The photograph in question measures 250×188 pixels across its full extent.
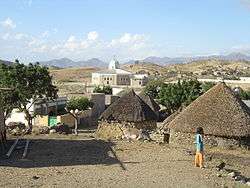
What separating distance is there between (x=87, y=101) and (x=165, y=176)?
A: 39.8 meters

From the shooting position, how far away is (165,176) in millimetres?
17859

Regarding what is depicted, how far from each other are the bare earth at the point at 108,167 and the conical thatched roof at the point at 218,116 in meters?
2.98

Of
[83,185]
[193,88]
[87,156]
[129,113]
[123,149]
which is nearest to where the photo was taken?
[83,185]

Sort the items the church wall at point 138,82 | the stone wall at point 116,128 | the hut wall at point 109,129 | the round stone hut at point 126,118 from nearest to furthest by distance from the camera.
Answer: the stone wall at point 116,128 < the hut wall at point 109,129 < the round stone hut at point 126,118 < the church wall at point 138,82

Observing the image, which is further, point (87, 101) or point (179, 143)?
A: point (87, 101)

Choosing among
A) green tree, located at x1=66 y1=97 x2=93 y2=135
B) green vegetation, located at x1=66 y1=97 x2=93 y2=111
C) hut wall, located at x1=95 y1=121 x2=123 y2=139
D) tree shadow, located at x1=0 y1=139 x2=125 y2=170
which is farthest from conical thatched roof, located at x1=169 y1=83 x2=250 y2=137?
green vegetation, located at x1=66 y1=97 x2=93 y2=111

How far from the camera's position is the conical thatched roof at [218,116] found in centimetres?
2831

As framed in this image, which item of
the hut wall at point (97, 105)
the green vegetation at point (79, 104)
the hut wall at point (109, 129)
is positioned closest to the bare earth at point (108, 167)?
the hut wall at point (109, 129)

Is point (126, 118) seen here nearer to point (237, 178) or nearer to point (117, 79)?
point (237, 178)

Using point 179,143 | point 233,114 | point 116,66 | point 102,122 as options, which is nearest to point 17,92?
point 102,122

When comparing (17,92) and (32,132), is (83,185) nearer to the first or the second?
(32,132)

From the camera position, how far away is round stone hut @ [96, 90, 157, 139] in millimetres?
33656

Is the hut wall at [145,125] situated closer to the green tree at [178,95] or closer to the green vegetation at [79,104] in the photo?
the green tree at [178,95]

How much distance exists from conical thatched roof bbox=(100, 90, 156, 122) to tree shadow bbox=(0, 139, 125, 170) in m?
7.84
